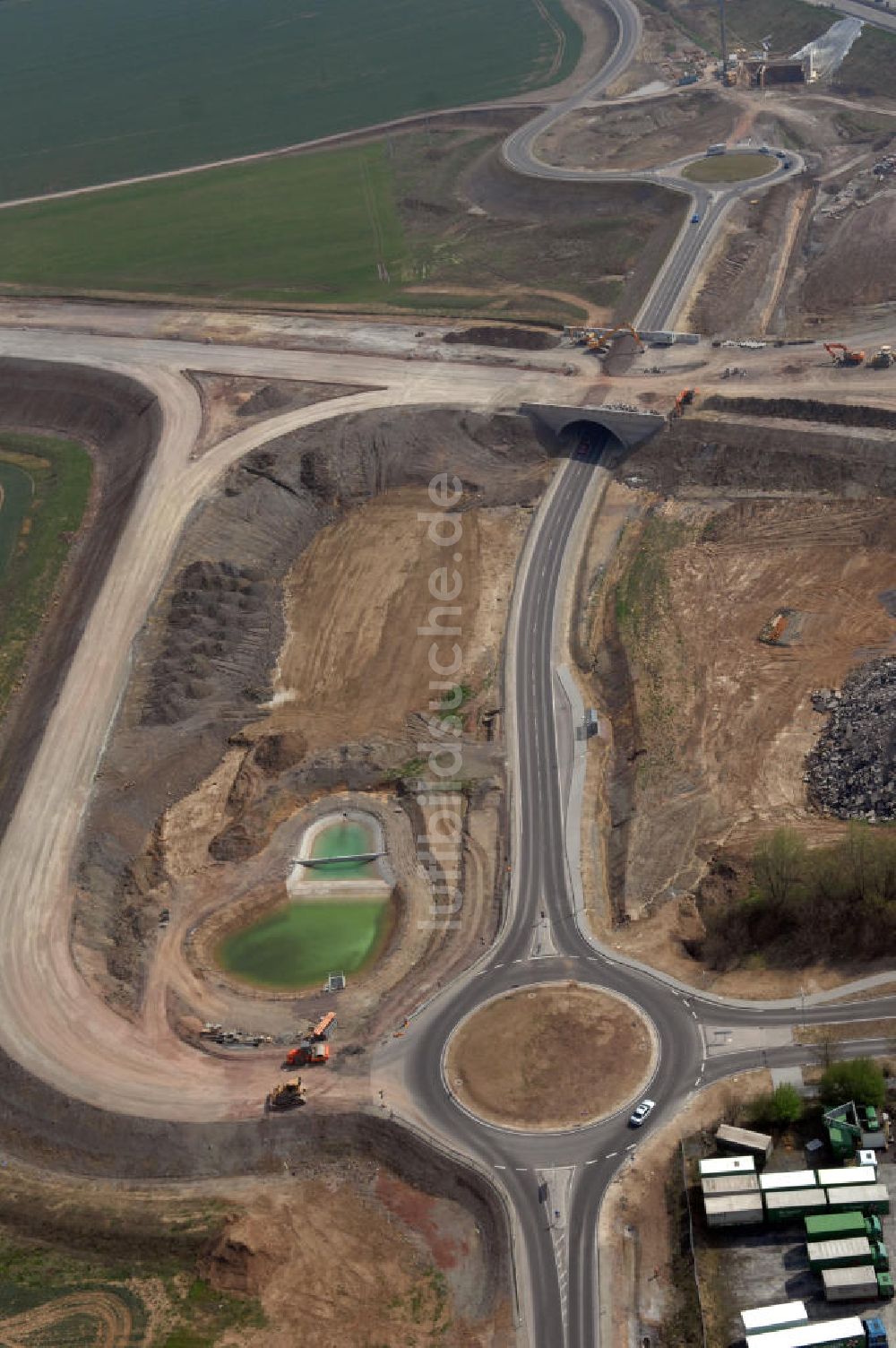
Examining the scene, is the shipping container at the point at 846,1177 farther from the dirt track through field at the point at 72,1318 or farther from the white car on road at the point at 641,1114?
the dirt track through field at the point at 72,1318

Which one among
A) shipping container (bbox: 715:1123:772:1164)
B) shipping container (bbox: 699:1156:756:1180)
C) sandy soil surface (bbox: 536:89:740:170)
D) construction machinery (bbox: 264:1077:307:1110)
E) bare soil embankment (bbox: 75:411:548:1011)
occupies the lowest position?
shipping container (bbox: 699:1156:756:1180)

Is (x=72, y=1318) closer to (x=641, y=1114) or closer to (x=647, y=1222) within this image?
(x=647, y=1222)

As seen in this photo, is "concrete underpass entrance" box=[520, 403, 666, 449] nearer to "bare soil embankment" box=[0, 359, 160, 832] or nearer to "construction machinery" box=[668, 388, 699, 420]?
"construction machinery" box=[668, 388, 699, 420]

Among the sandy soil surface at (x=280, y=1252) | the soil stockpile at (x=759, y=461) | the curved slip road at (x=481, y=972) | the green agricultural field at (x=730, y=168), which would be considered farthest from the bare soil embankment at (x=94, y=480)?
the green agricultural field at (x=730, y=168)

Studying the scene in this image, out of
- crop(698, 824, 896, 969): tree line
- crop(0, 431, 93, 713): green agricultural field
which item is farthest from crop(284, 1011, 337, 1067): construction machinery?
crop(0, 431, 93, 713): green agricultural field

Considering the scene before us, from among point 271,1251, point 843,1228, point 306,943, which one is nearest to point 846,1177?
point 843,1228


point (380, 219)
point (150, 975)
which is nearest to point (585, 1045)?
point (150, 975)
